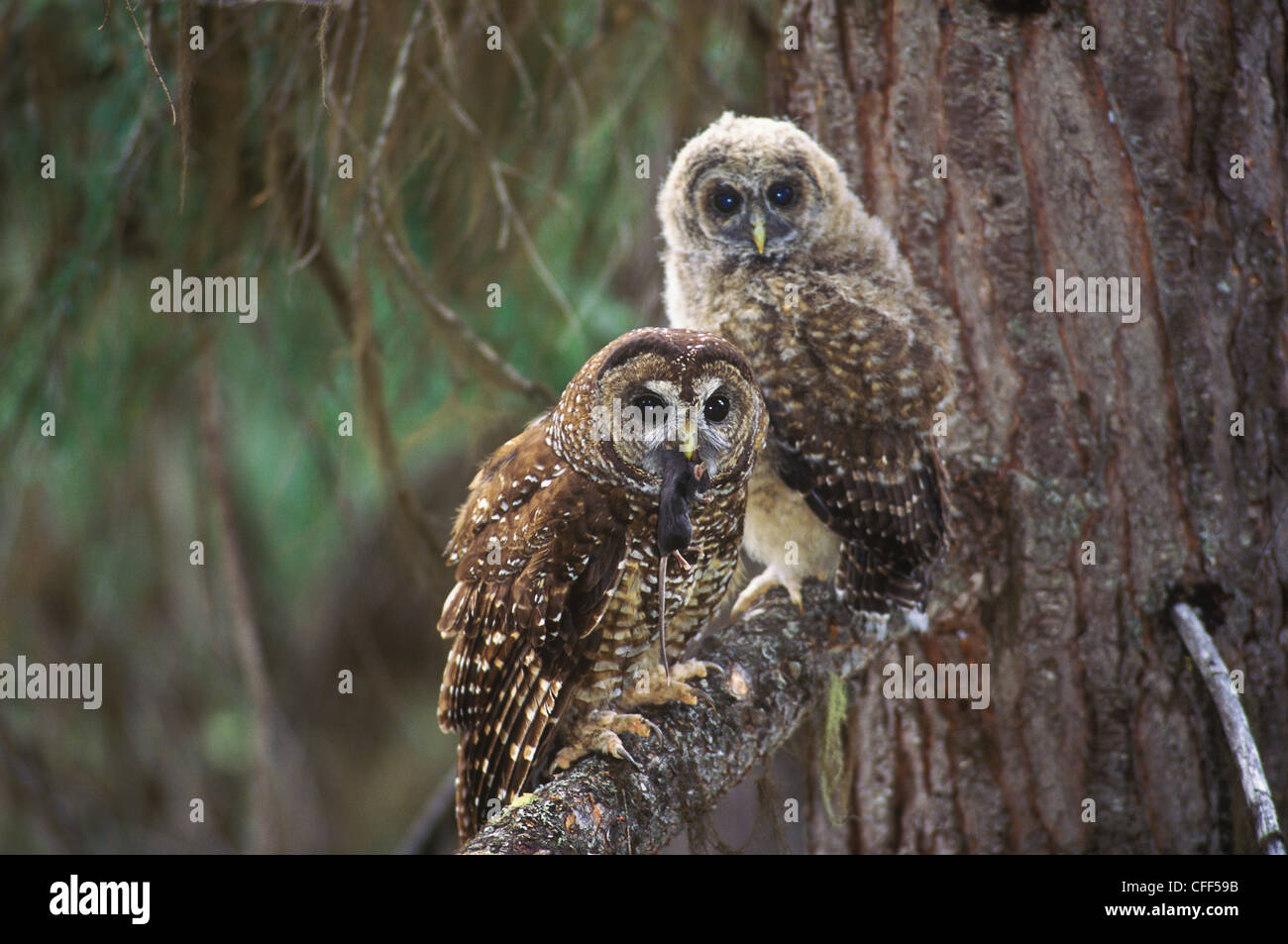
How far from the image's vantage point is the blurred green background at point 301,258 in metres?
1.92

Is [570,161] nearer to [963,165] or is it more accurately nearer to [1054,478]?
[963,165]

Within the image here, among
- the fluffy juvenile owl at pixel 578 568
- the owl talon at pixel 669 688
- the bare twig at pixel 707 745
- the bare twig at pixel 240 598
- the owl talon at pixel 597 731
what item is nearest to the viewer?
the bare twig at pixel 707 745

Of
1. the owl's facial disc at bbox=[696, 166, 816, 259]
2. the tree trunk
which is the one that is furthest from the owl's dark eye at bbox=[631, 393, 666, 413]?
the tree trunk

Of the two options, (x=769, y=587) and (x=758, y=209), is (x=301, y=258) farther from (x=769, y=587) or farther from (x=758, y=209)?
(x=769, y=587)

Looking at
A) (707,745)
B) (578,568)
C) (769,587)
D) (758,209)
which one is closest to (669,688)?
(707,745)

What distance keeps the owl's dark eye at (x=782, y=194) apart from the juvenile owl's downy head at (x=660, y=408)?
640 mm

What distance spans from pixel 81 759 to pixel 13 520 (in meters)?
1.20

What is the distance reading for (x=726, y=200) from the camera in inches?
81.4

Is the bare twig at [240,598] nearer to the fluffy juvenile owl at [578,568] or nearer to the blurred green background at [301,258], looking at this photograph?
the blurred green background at [301,258]

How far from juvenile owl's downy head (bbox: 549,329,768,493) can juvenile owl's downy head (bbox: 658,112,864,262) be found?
0.61 metres

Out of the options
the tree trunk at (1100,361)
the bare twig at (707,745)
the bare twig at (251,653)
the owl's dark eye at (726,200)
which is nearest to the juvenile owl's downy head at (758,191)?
the owl's dark eye at (726,200)

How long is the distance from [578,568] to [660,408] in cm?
35

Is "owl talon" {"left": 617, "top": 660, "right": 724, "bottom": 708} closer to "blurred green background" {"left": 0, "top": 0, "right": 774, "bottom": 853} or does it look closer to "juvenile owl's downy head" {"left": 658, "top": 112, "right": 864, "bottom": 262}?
"blurred green background" {"left": 0, "top": 0, "right": 774, "bottom": 853}

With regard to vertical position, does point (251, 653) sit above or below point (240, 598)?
below
